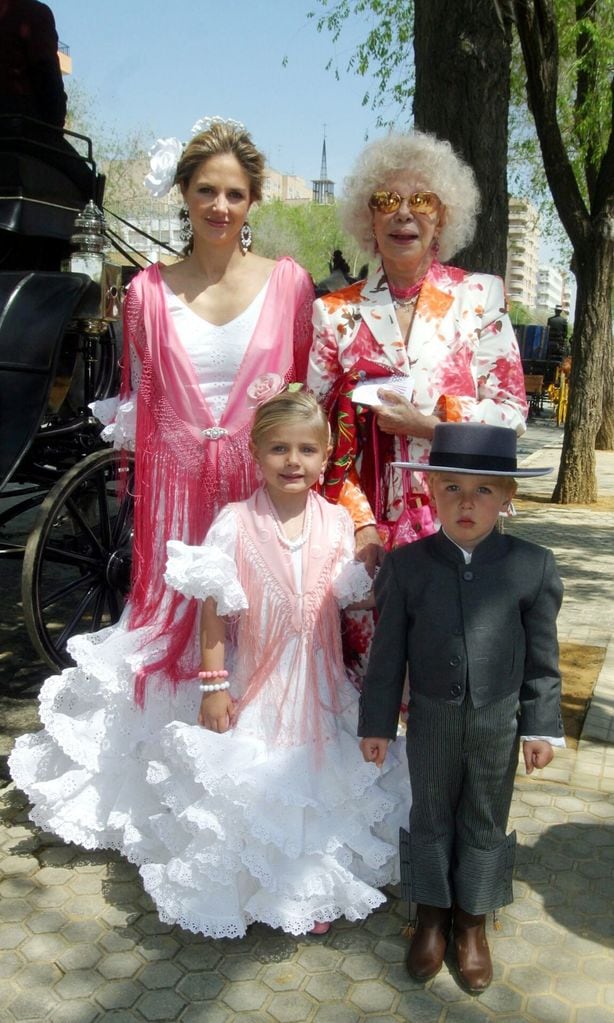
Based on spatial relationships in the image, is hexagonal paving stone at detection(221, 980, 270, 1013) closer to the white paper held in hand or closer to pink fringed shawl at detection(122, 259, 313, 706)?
pink fringed shawl at detection(122, 259, 313, 706)

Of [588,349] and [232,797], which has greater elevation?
[588,349]

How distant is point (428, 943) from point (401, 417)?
4.30ft

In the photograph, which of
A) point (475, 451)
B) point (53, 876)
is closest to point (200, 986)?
point (53, 876)

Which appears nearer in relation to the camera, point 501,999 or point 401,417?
point 501,999

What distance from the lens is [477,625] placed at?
2.18 m

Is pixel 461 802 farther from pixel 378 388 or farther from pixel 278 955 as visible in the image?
pixel 378 388

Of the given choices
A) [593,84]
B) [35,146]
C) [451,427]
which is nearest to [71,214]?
[35,146]

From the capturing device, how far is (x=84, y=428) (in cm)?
407

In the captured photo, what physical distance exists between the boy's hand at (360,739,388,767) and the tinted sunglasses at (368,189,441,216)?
139 cm

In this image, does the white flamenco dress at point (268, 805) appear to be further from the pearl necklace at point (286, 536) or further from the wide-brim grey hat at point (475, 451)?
the wide-brim grey hat at point (475, 451)

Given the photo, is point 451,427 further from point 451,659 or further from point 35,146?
point 35,146

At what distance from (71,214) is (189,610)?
2.50 m

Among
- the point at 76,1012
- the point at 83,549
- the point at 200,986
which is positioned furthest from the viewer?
the point at 83,549

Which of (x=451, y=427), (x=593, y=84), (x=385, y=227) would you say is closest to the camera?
(x=451, y=427)
